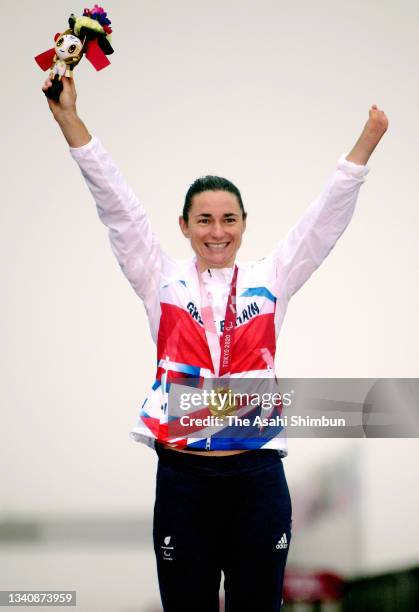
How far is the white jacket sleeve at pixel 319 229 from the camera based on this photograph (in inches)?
68.9

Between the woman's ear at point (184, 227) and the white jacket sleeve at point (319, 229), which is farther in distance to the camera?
the woman's ear at point (184, 227)

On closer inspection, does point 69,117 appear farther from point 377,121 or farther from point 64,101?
point 377,121

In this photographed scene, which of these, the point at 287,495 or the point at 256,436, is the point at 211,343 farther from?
the point at 287,495

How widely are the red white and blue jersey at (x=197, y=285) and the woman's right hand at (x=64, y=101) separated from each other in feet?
0.26

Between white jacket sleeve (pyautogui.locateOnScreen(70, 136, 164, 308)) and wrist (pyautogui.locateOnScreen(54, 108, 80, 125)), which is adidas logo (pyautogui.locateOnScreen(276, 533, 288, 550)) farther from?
wrist (pyautogui.locateOnScreen(54, 108, 80, 125))

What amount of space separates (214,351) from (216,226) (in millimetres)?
274

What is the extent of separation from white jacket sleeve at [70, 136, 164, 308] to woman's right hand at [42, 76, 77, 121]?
0.07 metres

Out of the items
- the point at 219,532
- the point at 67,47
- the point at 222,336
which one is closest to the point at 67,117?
the point at 67,47

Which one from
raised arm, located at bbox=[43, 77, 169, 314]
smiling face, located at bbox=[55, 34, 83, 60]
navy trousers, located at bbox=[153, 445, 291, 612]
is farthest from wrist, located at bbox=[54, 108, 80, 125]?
navy trousers, located at bbox=[153, 445, 291, 612]

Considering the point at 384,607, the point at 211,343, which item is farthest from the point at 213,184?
the point at 384,607

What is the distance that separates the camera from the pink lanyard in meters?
1.79

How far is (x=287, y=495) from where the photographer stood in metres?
1.82
